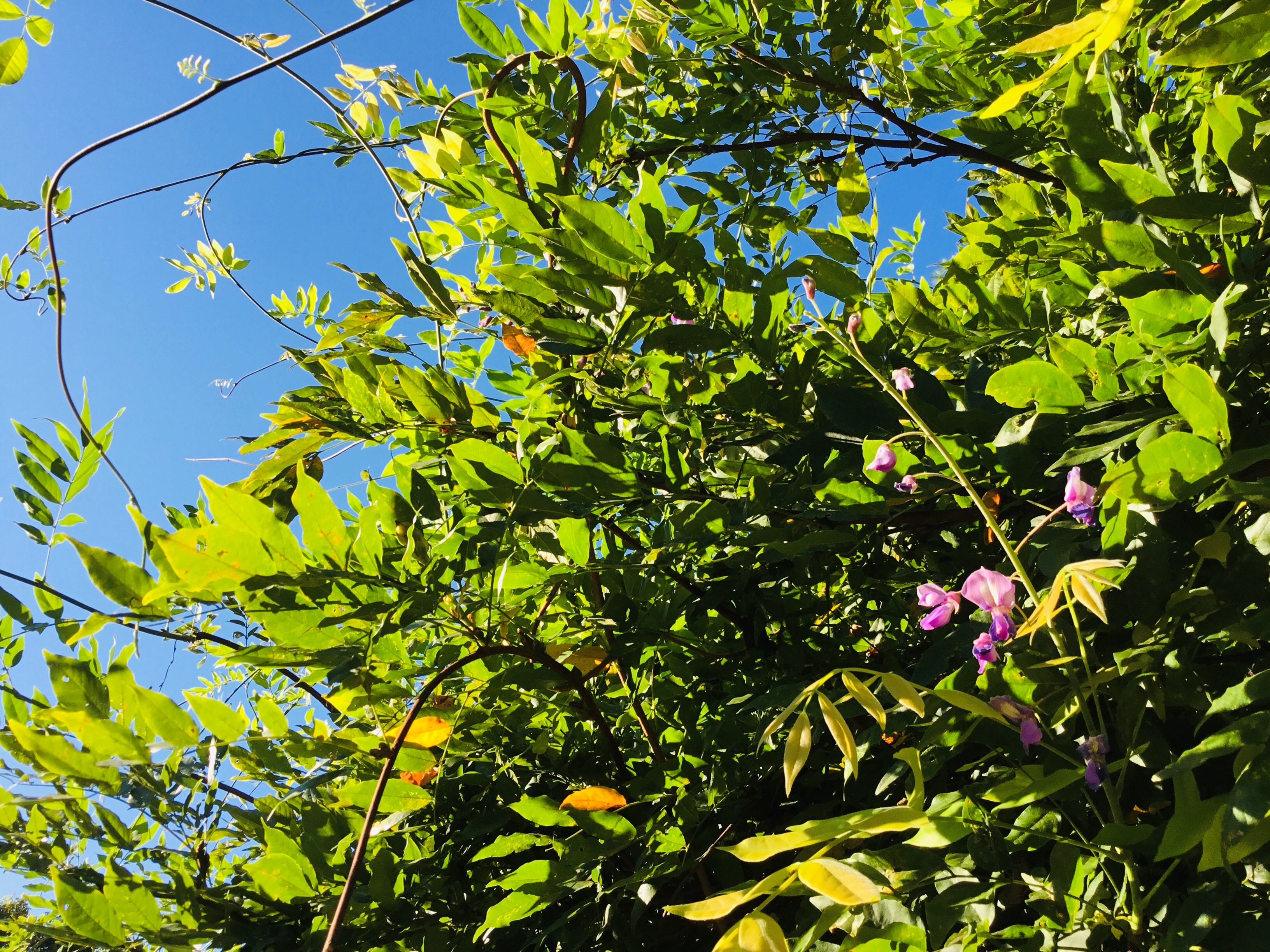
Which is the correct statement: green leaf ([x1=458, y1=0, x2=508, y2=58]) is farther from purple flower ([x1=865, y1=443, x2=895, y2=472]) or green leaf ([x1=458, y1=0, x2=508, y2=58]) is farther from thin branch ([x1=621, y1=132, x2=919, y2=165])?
purple flower ([x1=865, y1=443, x2=895, y2=472])

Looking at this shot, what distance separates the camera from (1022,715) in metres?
0.65

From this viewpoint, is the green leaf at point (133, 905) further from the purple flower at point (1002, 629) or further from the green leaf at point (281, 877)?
the purple flower at point (1002, 629)

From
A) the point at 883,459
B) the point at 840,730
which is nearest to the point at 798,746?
the point at 840,730

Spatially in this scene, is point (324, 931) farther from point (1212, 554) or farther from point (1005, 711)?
point (1212, 554)

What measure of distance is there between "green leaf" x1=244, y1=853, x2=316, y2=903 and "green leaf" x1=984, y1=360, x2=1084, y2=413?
82 cm

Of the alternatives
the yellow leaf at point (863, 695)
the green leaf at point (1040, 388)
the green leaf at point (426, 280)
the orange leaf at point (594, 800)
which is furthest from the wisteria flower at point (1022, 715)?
the green leaf at point (426, 280)

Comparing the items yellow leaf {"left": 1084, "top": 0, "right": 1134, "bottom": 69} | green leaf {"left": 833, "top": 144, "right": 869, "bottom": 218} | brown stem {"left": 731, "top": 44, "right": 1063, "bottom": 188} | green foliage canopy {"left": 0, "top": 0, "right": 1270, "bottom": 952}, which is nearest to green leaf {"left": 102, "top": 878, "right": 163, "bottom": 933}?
green foliage canopy {"left": 0, "top": 0, "right": 1270, "bottom": 952}

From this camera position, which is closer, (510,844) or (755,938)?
(755,938)

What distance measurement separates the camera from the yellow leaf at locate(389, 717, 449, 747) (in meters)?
0.90

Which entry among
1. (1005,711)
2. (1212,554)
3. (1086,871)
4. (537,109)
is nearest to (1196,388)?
(1212,554)

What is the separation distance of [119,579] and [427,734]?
0.34 metres

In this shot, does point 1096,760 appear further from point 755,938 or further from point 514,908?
point 514,908

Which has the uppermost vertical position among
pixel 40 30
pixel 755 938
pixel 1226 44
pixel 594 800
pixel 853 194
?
pixel 40 30

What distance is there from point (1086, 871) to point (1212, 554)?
0.85 feet
